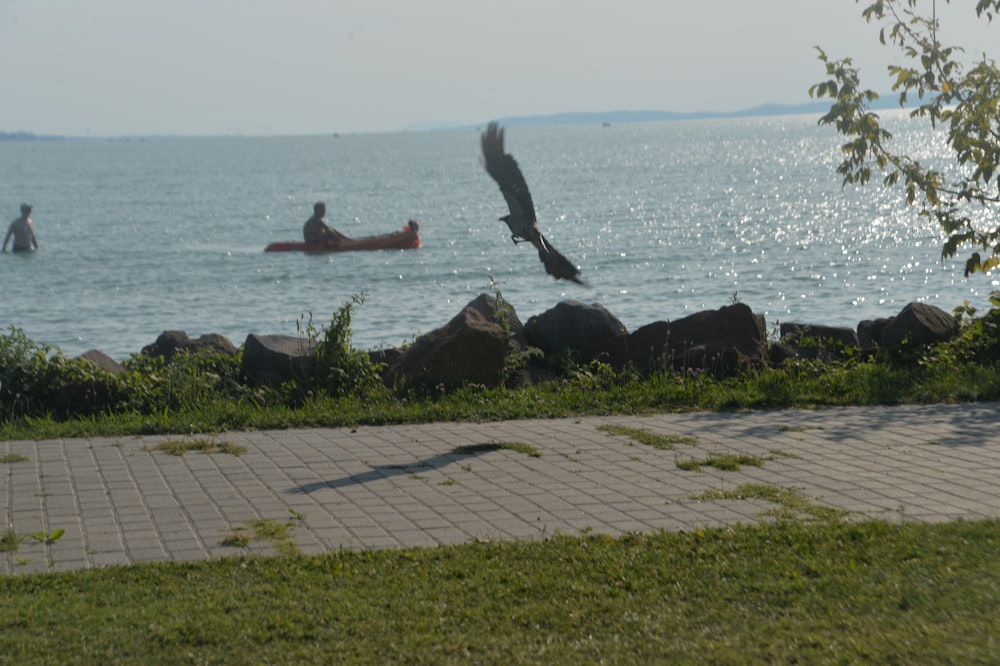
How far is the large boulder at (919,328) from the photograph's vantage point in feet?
39.3

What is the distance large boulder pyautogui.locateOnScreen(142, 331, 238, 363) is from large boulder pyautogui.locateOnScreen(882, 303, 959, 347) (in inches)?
268

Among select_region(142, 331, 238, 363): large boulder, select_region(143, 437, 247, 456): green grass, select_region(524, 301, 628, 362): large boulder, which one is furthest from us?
select_region(142, 331, 238, 363): large boulder

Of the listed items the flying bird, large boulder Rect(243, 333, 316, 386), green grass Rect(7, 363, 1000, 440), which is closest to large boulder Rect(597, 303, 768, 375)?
green grass Rect(7, 363, 1000, 440)

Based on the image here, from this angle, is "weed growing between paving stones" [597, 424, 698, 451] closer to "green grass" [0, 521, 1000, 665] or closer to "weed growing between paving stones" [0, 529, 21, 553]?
"green grass" [0, 521, 1000, 665]

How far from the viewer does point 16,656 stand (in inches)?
178

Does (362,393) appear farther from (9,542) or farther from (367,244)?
(367,244)

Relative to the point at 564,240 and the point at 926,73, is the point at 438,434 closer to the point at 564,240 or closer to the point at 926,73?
the point at 926,73

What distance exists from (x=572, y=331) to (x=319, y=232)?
A: 103 feet

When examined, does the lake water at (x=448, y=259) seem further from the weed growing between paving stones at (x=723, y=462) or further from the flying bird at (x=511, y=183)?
the weed growing between paving stones at (x=723, y=462)

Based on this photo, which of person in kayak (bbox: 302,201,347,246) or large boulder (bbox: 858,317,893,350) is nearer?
large boulder (bbox: 858,317,893,350)

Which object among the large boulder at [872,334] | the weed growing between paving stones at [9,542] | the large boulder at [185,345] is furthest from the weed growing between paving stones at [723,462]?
the large boulder at [185,345]

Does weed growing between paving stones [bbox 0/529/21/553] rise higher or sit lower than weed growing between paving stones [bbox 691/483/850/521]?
higher

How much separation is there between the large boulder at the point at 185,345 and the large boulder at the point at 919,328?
681cm

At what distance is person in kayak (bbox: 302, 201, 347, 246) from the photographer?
1673 inches
